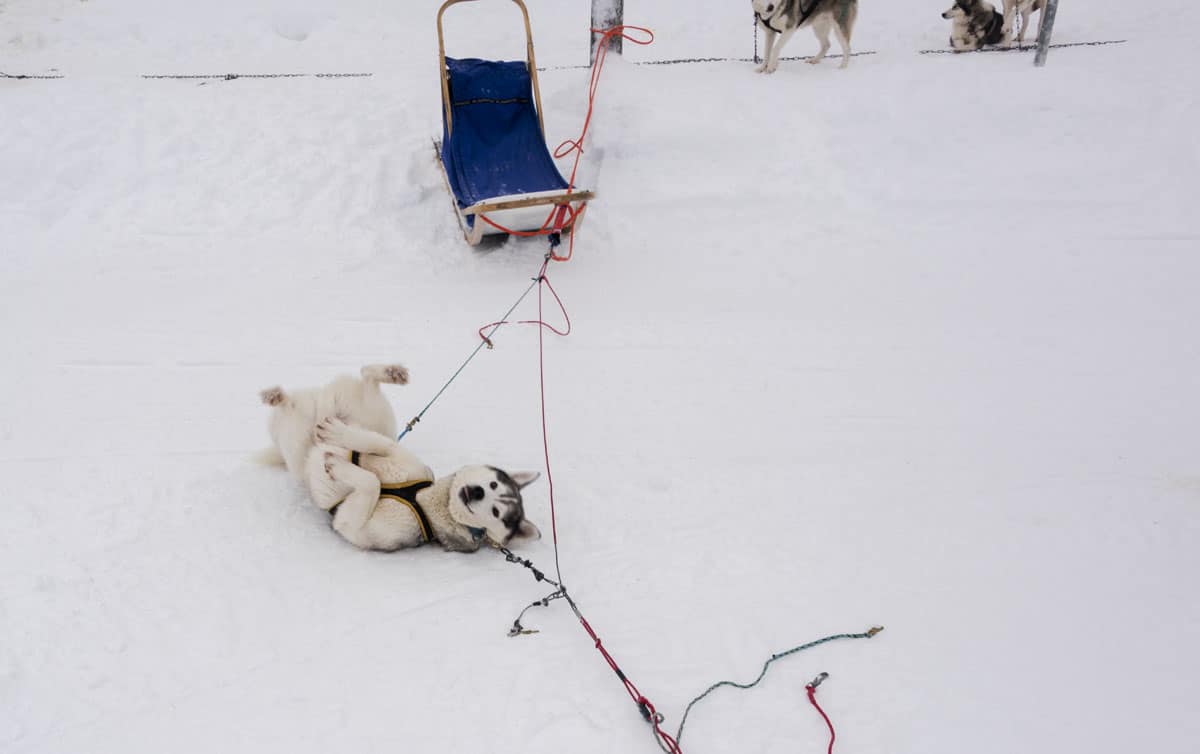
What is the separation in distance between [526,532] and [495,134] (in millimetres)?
3671

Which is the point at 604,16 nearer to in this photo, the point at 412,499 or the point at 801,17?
the point at 801,17

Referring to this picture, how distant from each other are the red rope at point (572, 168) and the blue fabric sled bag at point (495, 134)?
29cm

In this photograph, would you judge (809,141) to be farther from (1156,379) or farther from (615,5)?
(1156,379)

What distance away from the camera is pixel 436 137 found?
640 cm

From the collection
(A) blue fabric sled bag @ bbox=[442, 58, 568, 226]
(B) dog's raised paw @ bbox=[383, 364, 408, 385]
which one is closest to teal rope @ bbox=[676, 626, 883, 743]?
(B) dog's raised paw @ bbox=[383, 364, 408, 385]

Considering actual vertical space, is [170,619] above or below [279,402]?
below

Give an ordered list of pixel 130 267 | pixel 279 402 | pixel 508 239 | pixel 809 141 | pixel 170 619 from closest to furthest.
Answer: pixel 170 619 → pixel 279 402 → pixel 130 267 → pixel 508 239 → pixel 809 141

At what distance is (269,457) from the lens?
3635 millimetres

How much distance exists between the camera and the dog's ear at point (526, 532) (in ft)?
10.8

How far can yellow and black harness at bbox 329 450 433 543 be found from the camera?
3.29 m

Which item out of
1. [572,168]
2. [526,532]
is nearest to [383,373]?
[526,532]

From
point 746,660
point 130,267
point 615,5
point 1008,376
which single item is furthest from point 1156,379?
point 130,267

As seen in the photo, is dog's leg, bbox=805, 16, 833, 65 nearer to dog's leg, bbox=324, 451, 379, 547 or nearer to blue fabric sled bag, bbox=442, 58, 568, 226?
blue fabric sled bag, bbox=442, 58, 568, 226

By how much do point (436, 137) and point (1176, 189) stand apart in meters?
6.16
